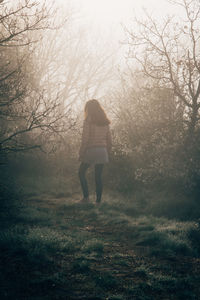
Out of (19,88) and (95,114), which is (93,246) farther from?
(19,88)

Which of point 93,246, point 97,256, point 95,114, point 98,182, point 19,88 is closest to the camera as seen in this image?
point 97,256

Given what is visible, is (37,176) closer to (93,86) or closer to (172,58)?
(172,58)

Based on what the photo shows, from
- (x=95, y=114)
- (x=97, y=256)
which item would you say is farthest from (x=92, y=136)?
(x=97, y=256)

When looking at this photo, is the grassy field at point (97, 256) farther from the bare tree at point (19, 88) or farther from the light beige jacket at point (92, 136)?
the bare tree at point (19, 88)

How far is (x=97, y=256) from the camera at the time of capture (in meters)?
4.48

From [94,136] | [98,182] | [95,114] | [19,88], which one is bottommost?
[98,182]

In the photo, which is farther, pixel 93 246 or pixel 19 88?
pixel 19 88

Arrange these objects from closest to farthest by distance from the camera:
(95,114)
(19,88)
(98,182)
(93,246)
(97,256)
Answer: (97,256)
(93,246)
(19,88)
(95,114)
(98,182)

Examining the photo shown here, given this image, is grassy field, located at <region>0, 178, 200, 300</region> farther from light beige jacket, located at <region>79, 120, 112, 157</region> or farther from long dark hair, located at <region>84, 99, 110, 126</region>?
long dark hair, located at <region>84, 99, 110, 126</region>

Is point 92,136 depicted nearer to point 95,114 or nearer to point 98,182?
point 95,114

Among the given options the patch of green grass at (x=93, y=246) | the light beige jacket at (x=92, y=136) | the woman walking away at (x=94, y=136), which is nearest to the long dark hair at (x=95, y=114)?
the woman walking away at (x=94, y=136)

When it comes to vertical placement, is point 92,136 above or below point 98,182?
above

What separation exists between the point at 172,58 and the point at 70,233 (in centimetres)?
568

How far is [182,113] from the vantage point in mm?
9359
